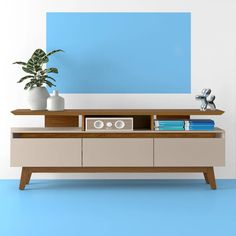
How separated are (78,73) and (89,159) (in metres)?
1.14

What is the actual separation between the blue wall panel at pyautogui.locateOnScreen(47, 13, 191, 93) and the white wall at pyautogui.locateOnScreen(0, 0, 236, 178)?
0.08 meters

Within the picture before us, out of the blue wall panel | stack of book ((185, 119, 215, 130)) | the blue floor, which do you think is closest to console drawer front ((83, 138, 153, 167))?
the blue floor

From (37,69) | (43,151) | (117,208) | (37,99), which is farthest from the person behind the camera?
(37,69)

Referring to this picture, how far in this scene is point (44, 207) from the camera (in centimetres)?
443

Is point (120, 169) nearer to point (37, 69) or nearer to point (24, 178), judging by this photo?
point (24, 178)

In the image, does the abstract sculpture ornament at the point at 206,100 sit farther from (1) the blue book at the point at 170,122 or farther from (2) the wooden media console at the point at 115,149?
(1) the blue book at the point at 170,122

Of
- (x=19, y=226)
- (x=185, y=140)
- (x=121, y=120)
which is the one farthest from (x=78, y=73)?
(x=19, y=226)

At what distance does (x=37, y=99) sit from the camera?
5367mm

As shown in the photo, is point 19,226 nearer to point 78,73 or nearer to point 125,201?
point 125,201

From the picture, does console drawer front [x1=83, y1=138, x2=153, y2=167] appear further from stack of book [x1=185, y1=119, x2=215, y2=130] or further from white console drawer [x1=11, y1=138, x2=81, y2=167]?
stack of book [x1=185, y1=119, x2=215, y2=130]

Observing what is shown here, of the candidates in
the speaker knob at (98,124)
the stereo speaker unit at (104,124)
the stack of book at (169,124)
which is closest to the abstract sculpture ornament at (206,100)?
the stack of book at (169,124)

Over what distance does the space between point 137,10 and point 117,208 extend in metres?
2.50

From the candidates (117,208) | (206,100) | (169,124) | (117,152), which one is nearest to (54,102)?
(117,152)

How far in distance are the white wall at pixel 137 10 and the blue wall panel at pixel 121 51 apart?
8 cm
